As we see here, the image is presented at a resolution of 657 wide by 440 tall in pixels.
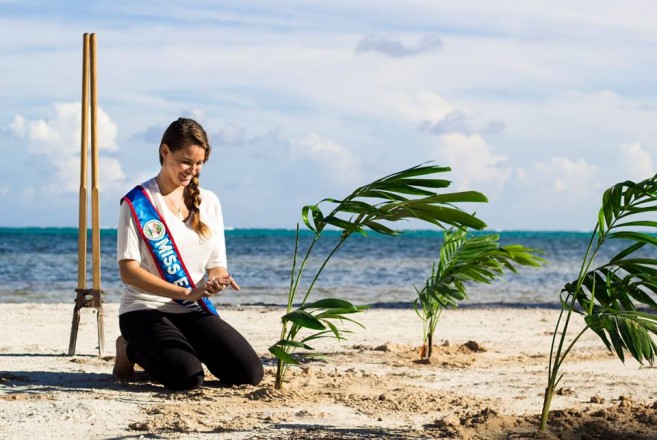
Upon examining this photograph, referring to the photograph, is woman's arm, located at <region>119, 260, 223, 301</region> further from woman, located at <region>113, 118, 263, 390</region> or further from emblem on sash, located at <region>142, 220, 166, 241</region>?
emblem on sash, located at <region>142, 220, 166, 241</region>

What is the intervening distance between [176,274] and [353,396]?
1.29m

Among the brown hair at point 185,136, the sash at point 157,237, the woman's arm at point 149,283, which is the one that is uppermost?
the brown hair at point 185,136

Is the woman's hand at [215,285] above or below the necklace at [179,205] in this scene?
below

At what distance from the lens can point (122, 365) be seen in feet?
18.2

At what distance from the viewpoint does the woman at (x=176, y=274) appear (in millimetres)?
5137

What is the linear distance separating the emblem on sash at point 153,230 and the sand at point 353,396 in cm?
93

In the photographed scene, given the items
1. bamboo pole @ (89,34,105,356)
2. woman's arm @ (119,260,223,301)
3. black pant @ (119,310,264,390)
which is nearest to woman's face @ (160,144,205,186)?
woman's arm @ (119,260,223,301)

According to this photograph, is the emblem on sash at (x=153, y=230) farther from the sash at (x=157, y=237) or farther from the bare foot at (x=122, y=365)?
the bare foot at (x=122, y=365)

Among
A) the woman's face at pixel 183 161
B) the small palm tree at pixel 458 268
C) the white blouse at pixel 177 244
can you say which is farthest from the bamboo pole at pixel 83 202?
the small palm tree at pixel 458 268

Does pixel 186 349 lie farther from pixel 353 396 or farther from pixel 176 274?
pixel 353 396

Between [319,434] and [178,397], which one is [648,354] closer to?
[319,434]

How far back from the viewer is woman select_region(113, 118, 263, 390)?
514cm

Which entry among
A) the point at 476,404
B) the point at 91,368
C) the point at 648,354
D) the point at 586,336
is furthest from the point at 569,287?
the point at 586,336

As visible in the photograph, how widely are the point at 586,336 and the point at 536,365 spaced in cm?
212
